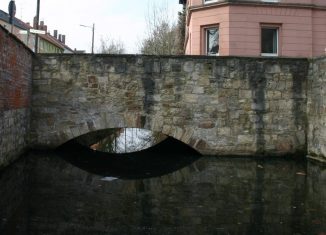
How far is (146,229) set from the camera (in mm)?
5250

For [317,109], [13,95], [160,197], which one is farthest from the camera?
[317,109]

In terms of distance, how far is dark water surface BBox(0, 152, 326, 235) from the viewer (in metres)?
5.36

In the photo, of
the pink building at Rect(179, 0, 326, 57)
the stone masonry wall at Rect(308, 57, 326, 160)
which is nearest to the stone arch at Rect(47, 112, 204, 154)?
the stone masonry wall at Rect(308, 57, 326, 160)

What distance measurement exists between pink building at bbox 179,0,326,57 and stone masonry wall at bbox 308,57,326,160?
567cm

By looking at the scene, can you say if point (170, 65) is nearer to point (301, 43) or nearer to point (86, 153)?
point (86, 153)

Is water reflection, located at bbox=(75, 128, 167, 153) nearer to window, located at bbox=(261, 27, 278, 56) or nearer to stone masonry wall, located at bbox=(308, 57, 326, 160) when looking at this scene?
window, located at bbox=(261, 27, 278, 56)

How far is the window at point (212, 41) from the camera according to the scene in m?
18.0

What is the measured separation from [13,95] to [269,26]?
36.5 feet

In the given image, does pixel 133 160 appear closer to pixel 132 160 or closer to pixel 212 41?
pixel 132 160

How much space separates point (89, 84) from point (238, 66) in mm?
3984

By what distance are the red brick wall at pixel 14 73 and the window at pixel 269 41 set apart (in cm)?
960

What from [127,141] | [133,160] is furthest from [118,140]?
[133,160]

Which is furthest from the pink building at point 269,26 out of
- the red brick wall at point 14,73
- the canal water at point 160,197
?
the red brick wall at point 14,73

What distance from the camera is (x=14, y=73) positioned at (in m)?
9.90
